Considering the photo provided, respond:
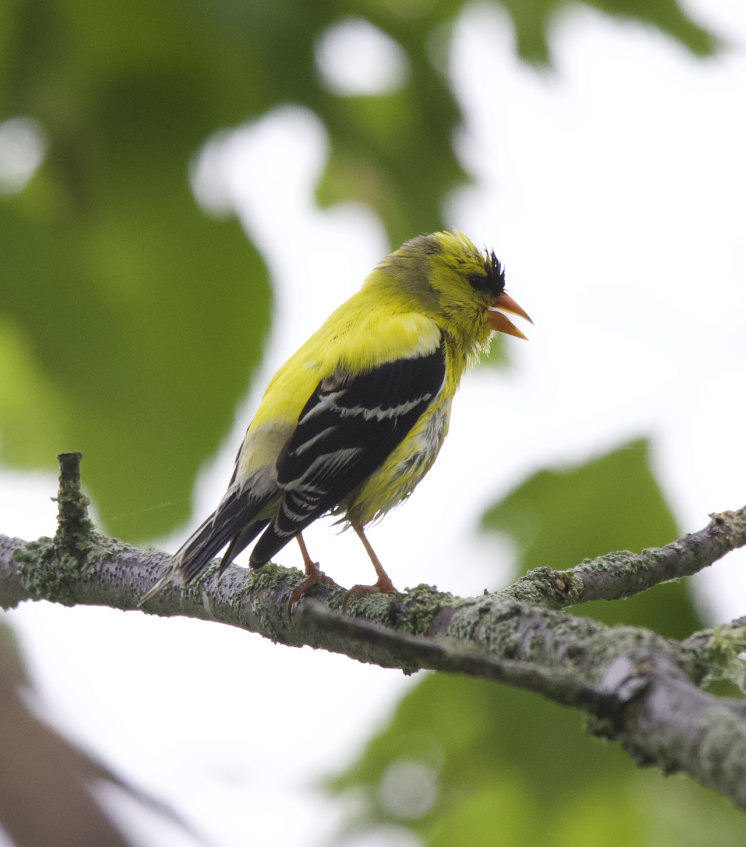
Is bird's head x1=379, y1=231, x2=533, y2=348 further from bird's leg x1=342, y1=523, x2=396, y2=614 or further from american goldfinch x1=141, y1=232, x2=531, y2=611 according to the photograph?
bird's leg x1=342, y1=523, x2=396, y2=614

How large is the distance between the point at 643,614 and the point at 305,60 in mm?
2644

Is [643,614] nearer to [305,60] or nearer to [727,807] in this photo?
[727,807]

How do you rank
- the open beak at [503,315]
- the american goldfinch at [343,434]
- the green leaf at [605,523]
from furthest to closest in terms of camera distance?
the open beak at [503,315], the green leaf at [605,523], the american goldfinch at [343,434]

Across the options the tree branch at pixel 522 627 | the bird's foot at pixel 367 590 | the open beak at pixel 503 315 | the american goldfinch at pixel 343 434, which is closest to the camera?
the tree branch at pixel 522 627

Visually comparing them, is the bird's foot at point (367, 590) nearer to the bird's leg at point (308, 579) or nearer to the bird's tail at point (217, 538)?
the bird's leg at point (308, 579)

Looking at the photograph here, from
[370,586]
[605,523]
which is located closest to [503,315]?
[605,523]

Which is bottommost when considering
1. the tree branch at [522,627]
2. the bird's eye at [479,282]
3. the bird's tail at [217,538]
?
the tree branch at [522,627]

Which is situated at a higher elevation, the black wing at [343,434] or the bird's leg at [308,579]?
the black wing at [343,434]

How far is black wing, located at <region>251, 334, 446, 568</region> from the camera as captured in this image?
3.31 metres

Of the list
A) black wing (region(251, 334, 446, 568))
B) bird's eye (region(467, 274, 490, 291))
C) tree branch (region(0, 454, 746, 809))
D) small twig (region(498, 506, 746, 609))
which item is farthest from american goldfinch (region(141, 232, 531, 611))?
small twig (region(498, 506, 746, 609))

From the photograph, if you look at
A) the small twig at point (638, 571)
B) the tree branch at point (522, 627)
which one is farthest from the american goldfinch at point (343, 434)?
the small twig at point (638, 571)

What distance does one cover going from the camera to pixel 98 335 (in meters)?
2.27

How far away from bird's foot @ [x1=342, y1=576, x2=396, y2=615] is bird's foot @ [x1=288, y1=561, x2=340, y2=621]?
0.45 ft

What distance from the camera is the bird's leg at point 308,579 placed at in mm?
2873
